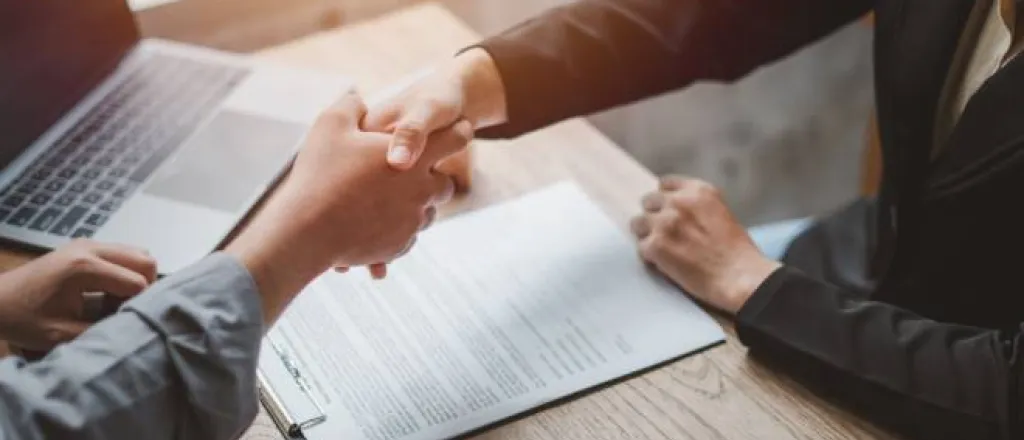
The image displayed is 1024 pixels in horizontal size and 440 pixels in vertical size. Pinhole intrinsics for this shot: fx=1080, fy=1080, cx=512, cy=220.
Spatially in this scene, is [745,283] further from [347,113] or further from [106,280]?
[106,280]

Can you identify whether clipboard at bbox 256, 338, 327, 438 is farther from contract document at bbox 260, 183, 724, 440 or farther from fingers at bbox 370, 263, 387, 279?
fingers at bbox 370, 263, 387, 279

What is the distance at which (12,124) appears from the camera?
102 centimetres

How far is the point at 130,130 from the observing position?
1081 mm

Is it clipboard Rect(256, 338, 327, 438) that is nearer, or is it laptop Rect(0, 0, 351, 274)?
clipboard Rect(256, 338, 327, 438)

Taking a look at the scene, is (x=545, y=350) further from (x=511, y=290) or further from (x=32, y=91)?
(x=32, y=91)

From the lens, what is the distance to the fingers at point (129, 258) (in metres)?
0.84

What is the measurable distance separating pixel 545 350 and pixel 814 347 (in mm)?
215

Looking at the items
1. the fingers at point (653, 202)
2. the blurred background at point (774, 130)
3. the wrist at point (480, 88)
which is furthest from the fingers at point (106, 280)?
the blurred background at point (774, 130)

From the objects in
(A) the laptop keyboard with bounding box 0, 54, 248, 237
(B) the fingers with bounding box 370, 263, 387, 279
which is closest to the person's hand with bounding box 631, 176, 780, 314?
(B) the fingers with bounding box 370, 263, 387, 279

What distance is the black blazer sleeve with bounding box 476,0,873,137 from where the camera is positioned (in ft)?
3.53

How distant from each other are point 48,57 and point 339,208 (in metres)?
0.40

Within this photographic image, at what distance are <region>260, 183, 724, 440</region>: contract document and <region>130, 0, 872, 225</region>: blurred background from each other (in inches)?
30.4

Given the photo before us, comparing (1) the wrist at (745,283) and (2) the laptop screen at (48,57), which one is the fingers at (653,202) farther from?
(2) the laptop screen at (48,57)

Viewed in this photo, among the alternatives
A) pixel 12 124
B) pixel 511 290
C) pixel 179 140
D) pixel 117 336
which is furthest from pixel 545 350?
pixel 12 124
